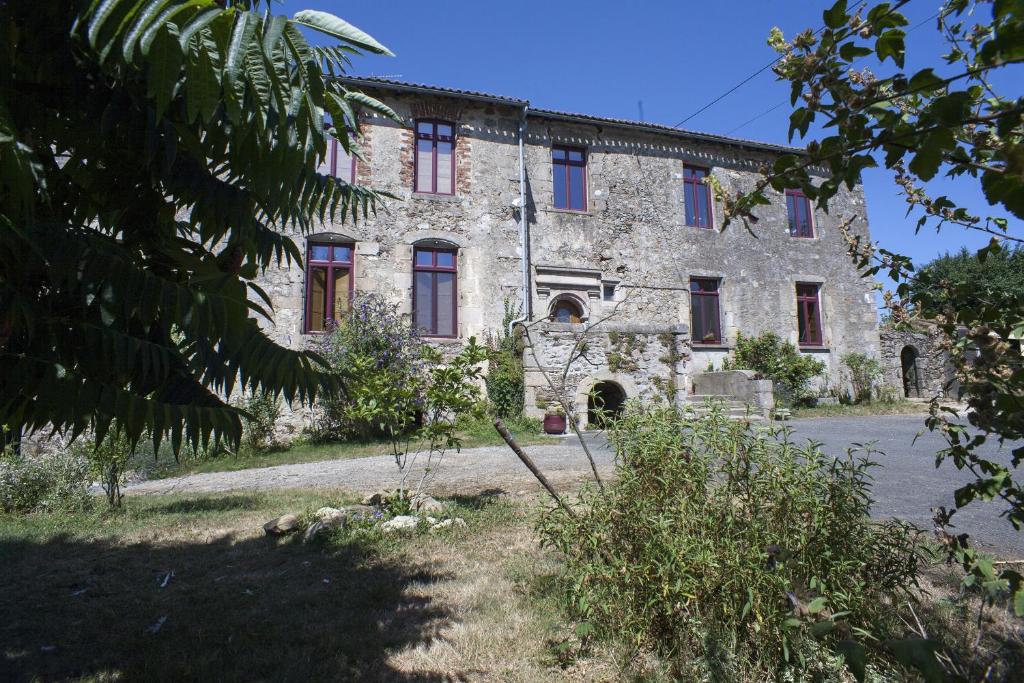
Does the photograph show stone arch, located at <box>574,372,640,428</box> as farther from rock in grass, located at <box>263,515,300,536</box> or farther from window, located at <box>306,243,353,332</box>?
rock in grass, located at <box>263,515,300,536</box>

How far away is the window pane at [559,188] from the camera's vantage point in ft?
47.8

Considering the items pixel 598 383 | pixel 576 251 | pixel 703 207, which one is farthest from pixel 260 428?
pixel 703 207

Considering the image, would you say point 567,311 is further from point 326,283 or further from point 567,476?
point 567,476

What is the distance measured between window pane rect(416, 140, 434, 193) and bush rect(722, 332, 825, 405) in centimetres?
904

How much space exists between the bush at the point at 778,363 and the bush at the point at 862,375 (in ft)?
4.25

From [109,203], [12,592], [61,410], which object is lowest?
[12,592]

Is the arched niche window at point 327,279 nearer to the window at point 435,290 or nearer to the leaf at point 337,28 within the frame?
the window at point 435,290

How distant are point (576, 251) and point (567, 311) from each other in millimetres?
1521

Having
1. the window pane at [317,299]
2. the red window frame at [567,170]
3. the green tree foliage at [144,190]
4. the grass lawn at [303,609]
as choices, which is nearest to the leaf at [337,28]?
the green tree foliage at [144,190]

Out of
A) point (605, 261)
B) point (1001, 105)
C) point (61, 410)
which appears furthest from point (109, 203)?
point (605, 261)

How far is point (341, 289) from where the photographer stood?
12523 millimetres

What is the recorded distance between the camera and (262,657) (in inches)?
101

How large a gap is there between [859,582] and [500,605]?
1738 mm

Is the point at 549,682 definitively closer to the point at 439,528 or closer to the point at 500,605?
the point at 500,605
